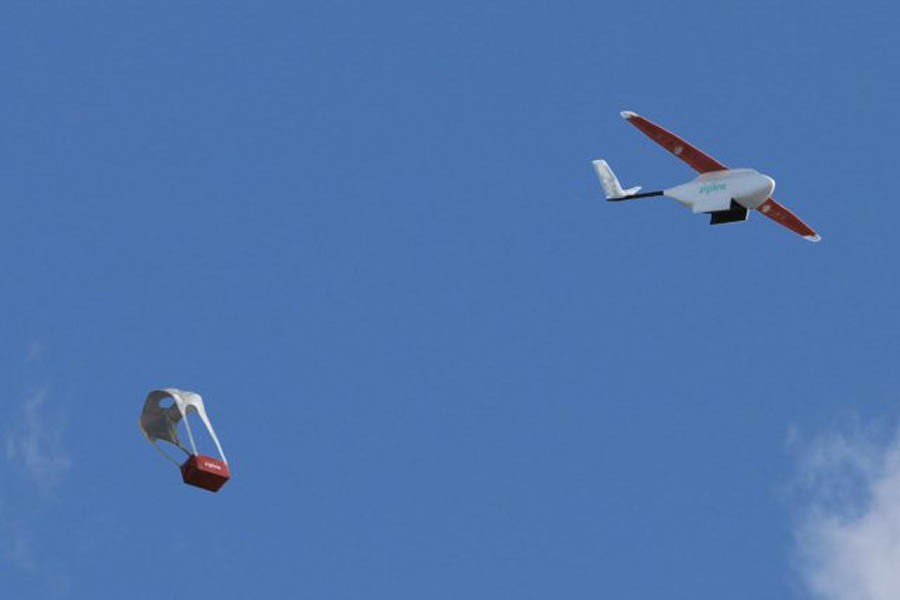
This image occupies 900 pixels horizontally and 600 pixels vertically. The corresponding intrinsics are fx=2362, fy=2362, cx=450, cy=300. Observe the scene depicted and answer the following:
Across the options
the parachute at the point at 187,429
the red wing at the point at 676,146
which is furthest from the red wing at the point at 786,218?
the parachute at the point at 187,429

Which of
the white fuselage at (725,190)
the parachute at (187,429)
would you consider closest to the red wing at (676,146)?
the white fuselage at (725,190)

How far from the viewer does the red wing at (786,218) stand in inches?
5709

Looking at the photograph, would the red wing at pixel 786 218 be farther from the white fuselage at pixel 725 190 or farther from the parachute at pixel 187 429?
the parachute at pixel 187 429

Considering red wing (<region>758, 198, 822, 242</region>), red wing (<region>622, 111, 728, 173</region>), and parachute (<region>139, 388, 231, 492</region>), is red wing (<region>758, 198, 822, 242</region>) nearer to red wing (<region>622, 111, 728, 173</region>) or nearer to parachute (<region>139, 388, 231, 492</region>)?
red wing (<region>622, 111, 728, 173</region>)

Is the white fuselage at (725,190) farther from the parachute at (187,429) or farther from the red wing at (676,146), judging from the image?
the parachute at (187,429)

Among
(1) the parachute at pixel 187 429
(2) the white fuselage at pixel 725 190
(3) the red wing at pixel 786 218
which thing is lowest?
(1) the parachute at pixel 187 429

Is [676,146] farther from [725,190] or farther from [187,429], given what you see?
[187,429]

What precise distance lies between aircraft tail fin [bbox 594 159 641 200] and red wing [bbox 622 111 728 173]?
636 centimetres

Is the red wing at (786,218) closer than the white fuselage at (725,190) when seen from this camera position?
No

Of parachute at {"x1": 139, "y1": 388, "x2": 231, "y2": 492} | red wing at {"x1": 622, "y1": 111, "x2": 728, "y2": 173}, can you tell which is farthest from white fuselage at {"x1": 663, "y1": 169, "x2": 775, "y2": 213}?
parachute at {"x1": 139, "y1": 388, "x2": 231, "y2": 492}

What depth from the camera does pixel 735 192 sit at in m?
136

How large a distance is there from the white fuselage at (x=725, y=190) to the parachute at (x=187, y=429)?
31818 millimetres

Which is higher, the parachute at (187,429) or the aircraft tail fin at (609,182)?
the aircraft tail fin at (609,182)

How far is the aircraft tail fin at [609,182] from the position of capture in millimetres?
147000
